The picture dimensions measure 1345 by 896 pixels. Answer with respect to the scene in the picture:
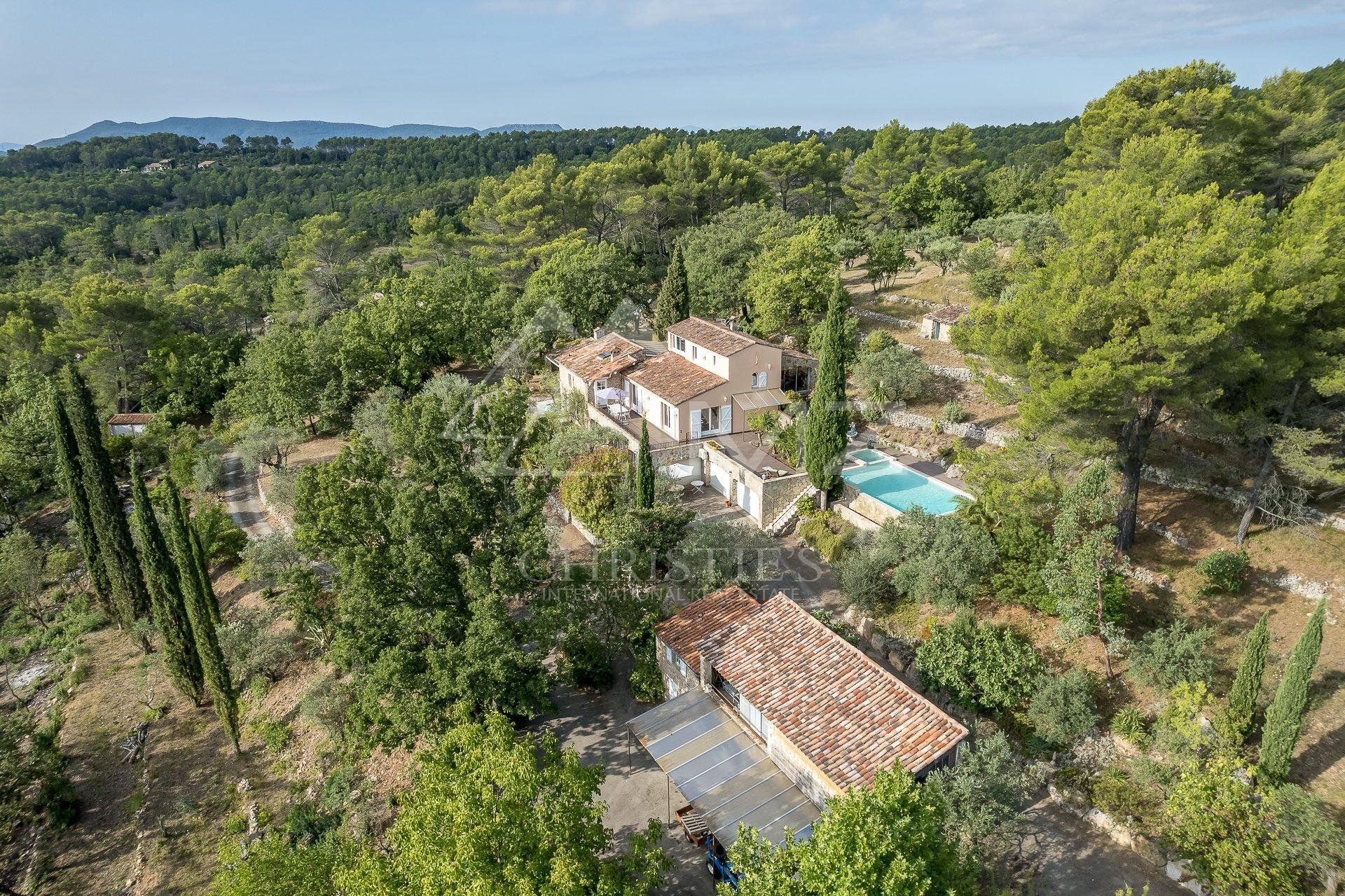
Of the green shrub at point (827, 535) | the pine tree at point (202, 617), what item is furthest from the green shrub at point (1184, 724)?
the pine tree at point (202, 617)

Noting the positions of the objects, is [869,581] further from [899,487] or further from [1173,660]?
[899,487]

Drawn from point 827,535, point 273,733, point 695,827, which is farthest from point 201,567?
point 827,535

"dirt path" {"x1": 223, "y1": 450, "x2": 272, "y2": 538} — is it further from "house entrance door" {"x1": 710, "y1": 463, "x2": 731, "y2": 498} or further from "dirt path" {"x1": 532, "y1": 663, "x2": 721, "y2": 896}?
"house entrance door" {"x1": 710, "y1": 463, "x2": 731, "y2": 498}

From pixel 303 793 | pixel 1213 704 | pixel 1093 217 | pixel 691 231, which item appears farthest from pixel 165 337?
pixel 1213 704

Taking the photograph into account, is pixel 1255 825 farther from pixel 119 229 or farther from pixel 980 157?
pixel 119 229

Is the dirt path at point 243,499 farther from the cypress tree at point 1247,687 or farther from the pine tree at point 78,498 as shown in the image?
the cypress tree at point 1247,687

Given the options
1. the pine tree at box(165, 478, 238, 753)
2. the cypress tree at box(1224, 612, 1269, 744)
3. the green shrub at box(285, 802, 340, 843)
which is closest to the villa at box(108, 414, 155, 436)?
the pine tree at box(165, 478, 238, 753)
